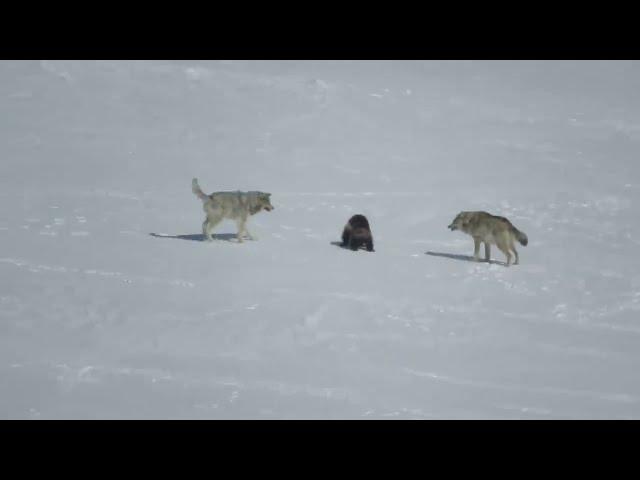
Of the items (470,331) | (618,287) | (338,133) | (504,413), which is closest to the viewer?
(504,413)

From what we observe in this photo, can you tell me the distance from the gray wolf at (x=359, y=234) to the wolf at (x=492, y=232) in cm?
164

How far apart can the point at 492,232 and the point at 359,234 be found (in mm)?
2198

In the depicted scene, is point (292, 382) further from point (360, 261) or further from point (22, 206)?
point (22, 206)

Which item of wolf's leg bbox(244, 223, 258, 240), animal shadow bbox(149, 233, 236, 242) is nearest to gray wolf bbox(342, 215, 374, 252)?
wolf's leg bbox(244, 223, 258, 240)

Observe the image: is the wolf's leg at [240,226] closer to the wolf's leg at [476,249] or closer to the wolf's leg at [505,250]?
the wolf's leg at [476,249]

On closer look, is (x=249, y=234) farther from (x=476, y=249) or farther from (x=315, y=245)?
(x=476, y=249)

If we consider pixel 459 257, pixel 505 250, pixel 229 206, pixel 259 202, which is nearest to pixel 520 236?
pixel 505 250

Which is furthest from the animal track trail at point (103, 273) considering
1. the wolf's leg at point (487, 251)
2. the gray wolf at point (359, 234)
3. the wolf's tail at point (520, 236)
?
the wolf's tail at point (520, 236)

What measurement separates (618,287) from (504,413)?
5507 mm

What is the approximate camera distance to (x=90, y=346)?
14.3 m

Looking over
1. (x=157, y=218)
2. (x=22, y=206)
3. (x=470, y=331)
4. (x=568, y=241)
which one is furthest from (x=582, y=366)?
(x=22, y=206)

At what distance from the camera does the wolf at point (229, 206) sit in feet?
61.2

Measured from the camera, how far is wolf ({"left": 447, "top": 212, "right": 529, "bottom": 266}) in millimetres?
18641

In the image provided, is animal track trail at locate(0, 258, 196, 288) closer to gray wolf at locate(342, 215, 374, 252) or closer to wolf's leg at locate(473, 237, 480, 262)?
gray wolf at locate(342, 215, 374, 252)
